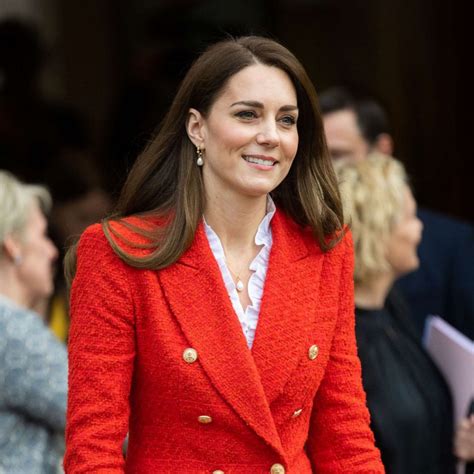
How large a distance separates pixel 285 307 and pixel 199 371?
26cm

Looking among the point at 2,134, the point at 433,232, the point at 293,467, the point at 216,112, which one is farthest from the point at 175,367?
the point at 2,134

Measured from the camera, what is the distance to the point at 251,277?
2.91 m

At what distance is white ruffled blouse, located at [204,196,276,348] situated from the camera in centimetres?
284

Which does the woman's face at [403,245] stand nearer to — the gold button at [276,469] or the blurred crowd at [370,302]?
the blurred crowd at [370,302]

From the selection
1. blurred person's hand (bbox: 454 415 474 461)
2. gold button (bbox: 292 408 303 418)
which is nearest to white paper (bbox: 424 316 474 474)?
blurred person's hand (bbox: 454 415 474 461)

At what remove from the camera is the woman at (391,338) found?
12.7 feet

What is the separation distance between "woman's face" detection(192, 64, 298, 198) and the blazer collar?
0.17 m

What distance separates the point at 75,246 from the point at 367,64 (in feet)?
15.1

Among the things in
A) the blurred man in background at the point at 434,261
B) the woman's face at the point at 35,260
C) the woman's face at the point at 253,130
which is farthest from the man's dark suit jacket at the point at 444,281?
the woman's face at the point at 253,130

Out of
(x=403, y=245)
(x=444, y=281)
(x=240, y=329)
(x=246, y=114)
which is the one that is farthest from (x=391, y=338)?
(x=246, y=114)

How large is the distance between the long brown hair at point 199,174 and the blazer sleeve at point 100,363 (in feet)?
0.24

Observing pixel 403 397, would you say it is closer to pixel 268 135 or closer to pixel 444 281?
pixel 444 281

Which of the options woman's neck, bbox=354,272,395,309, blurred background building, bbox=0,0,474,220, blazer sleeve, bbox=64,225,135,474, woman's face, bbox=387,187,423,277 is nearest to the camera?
blazer sleeve, bbox=64,225,135,474

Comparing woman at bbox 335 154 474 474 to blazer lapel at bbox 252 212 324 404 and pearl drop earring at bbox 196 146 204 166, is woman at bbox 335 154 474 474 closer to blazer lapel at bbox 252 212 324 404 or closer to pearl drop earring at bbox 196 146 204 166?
blazer lapel at bbox 252 212 324 404
